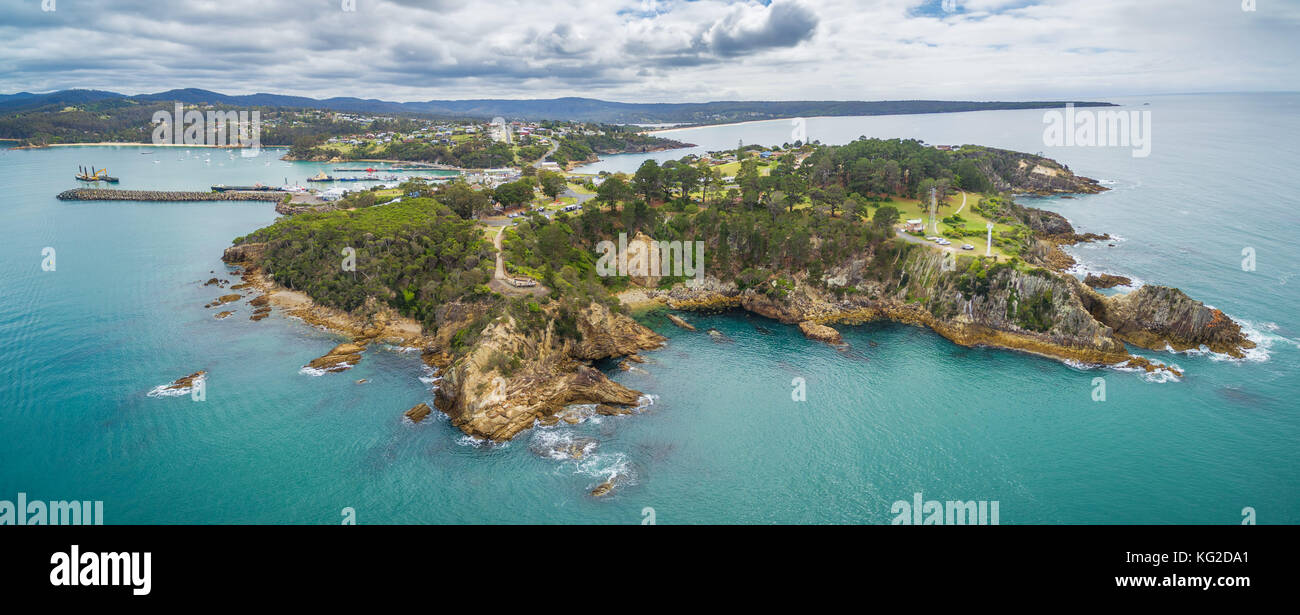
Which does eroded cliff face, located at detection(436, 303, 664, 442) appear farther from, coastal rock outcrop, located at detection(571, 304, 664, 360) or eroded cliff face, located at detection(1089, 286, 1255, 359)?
eroded cliff face, located at detection(1089, 286, 1255, 359)

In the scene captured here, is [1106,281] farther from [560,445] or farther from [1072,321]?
[560,445]

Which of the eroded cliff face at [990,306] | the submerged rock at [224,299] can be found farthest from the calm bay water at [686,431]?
the eroded cliff face at [990,306]

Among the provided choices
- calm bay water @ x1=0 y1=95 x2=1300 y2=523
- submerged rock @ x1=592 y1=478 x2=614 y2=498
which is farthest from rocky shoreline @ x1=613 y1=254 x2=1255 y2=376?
submerged rock @ x1=592 y1=478 x2=614 y2=498

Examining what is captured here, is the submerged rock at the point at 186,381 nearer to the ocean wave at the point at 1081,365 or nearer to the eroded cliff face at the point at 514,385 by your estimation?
the eroded cliff face at the point at 514,385

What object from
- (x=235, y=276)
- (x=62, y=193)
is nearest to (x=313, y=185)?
(x=62, y=193)

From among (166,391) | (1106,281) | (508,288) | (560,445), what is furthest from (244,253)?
(1106,281)

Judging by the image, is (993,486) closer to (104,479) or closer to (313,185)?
(104,479)

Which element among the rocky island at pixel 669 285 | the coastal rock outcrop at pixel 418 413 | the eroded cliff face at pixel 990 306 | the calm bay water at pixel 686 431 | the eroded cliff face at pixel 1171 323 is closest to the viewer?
the calm bay water at pixel 686 431
